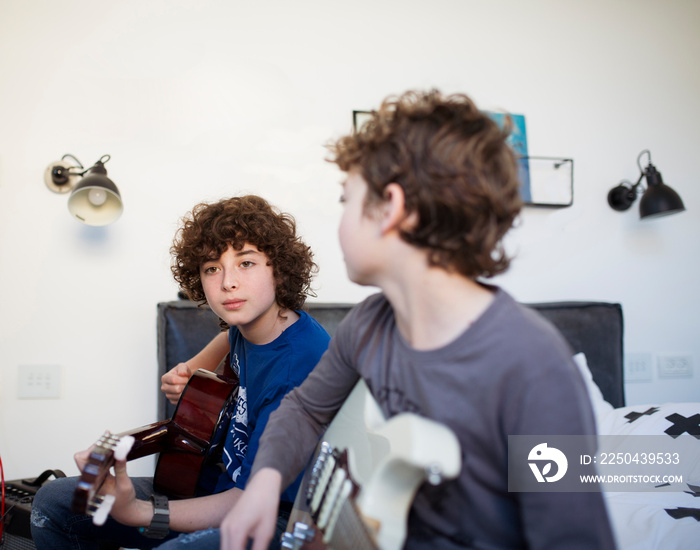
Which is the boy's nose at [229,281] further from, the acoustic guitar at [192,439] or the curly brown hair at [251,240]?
the acoustic guitar at [192,439]

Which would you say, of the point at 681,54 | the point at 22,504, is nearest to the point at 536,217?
the point at 681,54

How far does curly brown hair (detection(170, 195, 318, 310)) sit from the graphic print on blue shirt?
0.26m

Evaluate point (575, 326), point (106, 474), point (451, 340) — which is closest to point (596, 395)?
point (575, 326)

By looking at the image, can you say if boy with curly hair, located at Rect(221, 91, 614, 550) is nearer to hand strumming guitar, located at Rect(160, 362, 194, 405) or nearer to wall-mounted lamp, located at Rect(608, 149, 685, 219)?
hand strumming guitar, located at Rect(160, 362, 194, 405)

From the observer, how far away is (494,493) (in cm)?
70

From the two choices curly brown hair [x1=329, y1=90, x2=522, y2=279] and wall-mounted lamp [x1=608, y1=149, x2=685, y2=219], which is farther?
wall-mounted lamp [x1=608, y1=149, x2=685, y2=219]

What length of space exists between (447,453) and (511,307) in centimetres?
24

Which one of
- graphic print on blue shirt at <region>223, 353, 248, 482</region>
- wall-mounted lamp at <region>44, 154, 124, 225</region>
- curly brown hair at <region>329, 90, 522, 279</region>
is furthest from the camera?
wall-mounted lamp at <region>44, 154, 124, 225</region>

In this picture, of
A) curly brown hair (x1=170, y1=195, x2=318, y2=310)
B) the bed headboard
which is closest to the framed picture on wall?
the bed headboard

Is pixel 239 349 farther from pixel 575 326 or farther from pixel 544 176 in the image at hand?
pixel 544 176

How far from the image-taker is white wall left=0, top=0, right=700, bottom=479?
2.01m

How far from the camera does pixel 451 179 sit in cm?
76

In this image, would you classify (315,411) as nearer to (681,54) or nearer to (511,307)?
(511,307)

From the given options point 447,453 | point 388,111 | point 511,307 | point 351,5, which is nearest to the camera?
point 447,453
